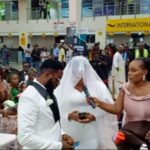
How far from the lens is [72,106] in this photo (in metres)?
3.97

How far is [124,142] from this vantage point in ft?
9.86

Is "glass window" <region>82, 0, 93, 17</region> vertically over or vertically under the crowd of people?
over

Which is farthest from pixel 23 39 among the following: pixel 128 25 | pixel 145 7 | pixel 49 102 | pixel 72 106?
pixel 49 102

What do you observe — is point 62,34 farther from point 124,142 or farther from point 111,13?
point 124,142

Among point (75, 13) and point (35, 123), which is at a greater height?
point (75, 13)

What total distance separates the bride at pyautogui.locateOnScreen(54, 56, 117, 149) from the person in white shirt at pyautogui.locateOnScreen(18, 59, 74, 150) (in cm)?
124

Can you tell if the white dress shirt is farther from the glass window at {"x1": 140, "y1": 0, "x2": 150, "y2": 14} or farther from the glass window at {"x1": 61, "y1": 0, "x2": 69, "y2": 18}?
the glass window at {"x1": 61, "y1": 0, "x2": 69, "y2": 18}

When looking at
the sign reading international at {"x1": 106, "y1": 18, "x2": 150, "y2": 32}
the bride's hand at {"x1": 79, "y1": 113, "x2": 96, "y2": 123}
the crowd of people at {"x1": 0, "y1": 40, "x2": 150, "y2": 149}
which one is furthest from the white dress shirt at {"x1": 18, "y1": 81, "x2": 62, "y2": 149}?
the sign reading international at {"x1": 106, "y1": 18, "x2": 150, "y2": 32}

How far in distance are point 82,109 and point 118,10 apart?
21195 mm

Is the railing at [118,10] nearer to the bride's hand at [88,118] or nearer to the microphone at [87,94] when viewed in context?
the microphone at [87,94]

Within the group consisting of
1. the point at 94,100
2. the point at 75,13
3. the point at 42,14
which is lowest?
the point at 94,100

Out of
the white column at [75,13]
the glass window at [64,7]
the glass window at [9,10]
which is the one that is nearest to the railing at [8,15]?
the glass window at [9,10]

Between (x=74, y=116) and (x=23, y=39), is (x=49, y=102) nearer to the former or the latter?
(x=74, y=116)

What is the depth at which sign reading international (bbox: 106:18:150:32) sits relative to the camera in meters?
22.6
